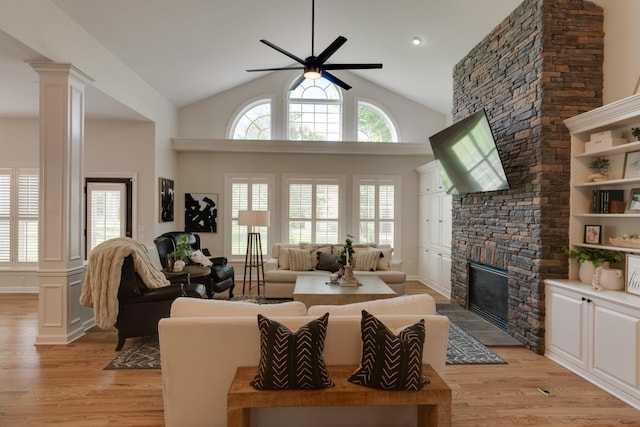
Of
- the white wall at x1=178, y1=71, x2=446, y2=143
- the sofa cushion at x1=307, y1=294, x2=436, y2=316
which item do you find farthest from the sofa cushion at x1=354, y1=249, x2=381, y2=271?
the sofa cushion at x1=307, y1=294, x2=436, y2=316

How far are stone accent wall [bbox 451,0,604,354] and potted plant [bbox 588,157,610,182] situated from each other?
235mm

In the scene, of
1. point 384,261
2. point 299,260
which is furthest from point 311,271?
point 384,261

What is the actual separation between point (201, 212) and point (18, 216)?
10.1 ft

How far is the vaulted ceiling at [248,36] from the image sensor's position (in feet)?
14.8

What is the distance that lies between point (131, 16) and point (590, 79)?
528 centimetres

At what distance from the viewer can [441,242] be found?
694 cm

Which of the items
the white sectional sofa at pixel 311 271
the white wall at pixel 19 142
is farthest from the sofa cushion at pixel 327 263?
the white wall at pixel 19 142

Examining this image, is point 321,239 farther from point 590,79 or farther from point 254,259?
point 590,79

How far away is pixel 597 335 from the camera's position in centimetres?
331

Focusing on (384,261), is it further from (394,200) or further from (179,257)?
(179,257)

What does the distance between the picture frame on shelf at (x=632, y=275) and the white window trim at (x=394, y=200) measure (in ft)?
15.8

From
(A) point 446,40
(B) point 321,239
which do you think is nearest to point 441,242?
(B) point 321,239

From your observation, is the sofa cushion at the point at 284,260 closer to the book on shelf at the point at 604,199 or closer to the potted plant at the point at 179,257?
the potted plant at the point at 179,257

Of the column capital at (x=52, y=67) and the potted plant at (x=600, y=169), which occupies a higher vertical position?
the column capital at (x=52, y=67)
